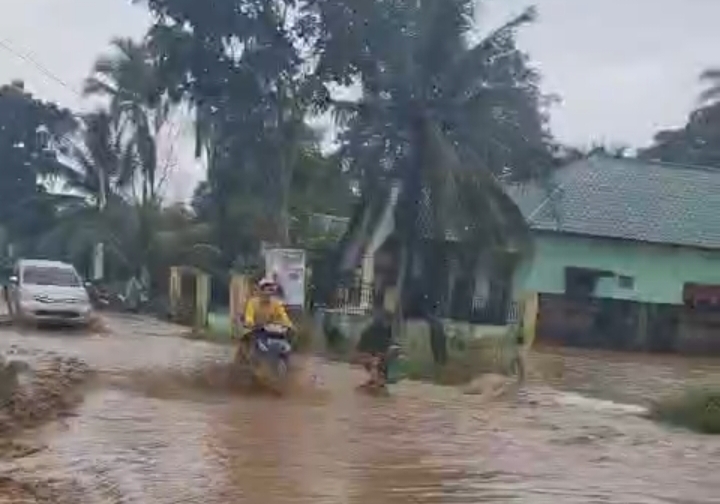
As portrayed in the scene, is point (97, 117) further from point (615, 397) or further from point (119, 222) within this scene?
point (615, 397)

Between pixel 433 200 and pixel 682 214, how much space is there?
14072 mm

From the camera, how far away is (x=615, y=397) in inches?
745

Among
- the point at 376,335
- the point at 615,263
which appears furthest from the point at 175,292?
the point at 376,335

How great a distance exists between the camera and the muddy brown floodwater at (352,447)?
935cm

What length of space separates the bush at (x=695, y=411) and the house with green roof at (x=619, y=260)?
57.0ft

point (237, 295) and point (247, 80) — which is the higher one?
point (247, 80)

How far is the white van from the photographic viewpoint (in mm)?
26797

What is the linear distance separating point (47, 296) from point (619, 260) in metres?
15.6

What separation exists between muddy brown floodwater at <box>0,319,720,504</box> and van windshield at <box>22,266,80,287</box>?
8322 millimetres

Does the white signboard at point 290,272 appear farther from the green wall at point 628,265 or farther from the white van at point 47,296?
the green wall at point 628,265

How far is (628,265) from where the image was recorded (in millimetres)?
34906

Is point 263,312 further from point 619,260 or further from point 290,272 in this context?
point 619,260

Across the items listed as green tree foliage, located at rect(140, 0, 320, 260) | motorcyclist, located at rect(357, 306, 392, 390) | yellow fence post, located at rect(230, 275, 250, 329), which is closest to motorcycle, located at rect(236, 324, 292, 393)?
motorcyclist, located at rect(357, 306, 392, 390)

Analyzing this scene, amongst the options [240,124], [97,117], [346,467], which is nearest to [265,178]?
[240,124]
